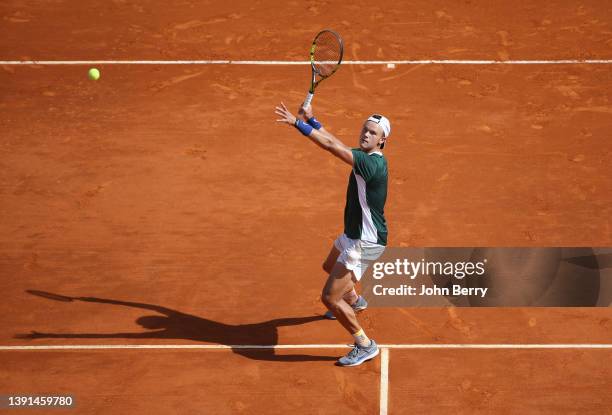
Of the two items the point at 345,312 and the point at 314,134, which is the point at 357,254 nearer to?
the point at 345,312

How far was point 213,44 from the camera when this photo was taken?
17.2 meters

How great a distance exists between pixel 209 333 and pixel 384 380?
2.20 metres

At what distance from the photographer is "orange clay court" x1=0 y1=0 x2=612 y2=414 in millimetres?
10180

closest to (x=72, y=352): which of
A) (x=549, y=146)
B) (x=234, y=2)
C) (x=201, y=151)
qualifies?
(x=201, y=151)

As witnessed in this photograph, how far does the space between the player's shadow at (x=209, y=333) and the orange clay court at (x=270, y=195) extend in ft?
0.09

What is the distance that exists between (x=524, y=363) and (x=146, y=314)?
4529 millimetres

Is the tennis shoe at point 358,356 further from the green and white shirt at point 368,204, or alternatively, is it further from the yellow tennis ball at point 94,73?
the yellow tennis ball at point 94,73

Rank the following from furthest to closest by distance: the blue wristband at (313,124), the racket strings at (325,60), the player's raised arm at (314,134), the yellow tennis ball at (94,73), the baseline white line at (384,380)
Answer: the yellow tennis ball at (94,73) → the racket strings at (325,60) → the baseline white line at (384,380) → the blue wristband at (313,124) → the player's raised arm at (314,134)

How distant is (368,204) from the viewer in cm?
977

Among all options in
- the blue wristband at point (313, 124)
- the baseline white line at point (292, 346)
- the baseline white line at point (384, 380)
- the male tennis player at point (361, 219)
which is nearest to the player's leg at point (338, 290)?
the male tennis player at point (361, 219)

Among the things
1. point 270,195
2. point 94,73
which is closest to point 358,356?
point 270,195

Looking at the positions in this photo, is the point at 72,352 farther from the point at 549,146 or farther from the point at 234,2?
the point at 234,2

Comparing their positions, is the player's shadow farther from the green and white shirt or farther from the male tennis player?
the green and white shirt

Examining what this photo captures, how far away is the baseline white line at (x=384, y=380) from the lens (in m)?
9.76
